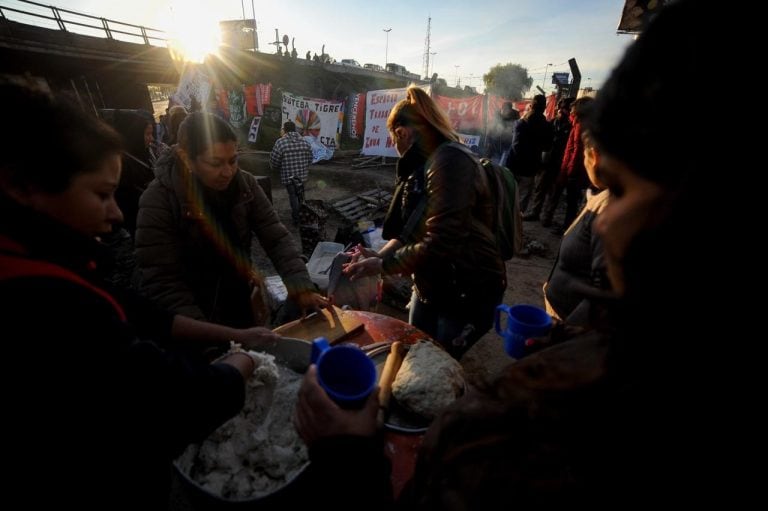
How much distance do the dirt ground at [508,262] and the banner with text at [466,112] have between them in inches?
126

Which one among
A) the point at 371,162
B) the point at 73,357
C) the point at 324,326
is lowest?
the point at 371,162

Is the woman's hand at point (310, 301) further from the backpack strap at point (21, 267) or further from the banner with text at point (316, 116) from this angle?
the banner with text at point (316, 116)

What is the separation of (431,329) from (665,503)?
83.9 inches

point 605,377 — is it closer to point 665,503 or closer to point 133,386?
point 665,503

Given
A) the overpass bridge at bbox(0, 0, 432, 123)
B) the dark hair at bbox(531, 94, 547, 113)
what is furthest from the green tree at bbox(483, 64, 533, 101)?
the dark hair at bbox(531, 94, 547, 113)

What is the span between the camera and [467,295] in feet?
7.59

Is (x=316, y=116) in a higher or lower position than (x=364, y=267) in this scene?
lower

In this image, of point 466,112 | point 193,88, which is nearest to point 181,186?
point 193,88

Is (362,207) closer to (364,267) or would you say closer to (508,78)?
(364,267)

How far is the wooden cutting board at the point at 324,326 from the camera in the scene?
202cm

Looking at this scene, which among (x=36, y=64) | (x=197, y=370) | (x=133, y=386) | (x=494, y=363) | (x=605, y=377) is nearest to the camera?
(x=605, y=377)

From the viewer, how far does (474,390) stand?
0.81 m

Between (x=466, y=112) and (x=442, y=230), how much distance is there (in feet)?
39.7

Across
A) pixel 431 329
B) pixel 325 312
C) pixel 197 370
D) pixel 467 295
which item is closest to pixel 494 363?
pixel 431 329
